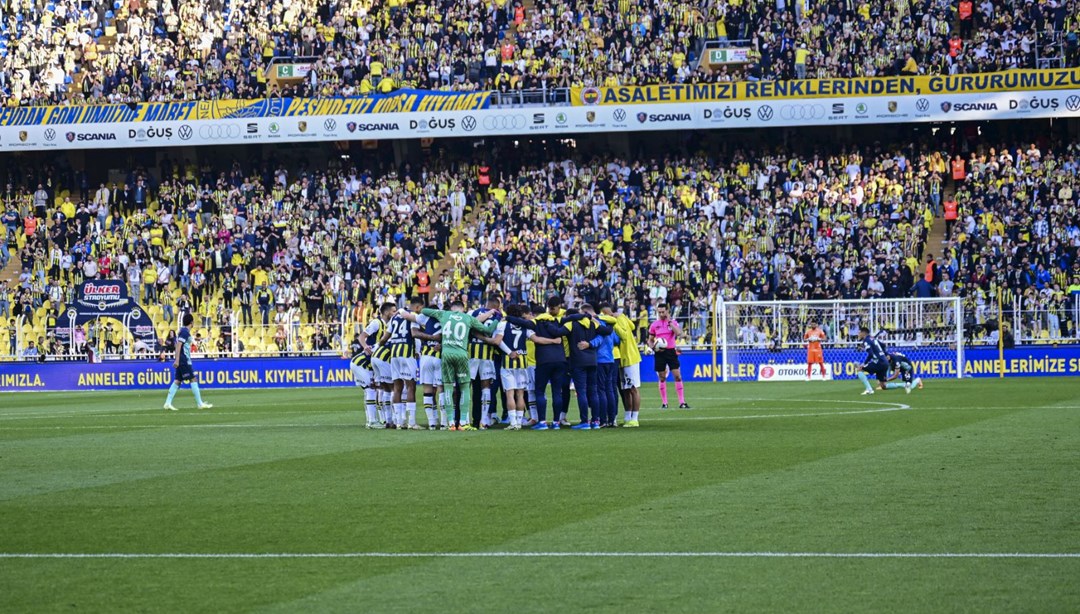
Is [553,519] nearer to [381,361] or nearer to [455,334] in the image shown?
[455,334]

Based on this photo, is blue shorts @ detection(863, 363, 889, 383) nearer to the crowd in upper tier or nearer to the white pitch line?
the crowd in upper tier

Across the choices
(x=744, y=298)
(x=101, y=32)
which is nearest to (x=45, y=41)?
(x=101, y=32)

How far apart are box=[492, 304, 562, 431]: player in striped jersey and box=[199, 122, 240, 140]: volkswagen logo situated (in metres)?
29.9

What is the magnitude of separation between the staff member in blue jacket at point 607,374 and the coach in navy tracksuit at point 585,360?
0.22 feet

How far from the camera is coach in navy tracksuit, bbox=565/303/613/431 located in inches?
803

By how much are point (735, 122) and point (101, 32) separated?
22337 mm

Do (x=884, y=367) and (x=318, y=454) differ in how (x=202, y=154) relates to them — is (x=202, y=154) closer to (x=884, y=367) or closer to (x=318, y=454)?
(x=884, y=367)

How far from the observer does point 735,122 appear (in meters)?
45.9

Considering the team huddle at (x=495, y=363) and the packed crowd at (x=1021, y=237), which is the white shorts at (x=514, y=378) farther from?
the packed crowd at (x=1021, y=237)

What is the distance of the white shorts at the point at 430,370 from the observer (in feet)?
68.1

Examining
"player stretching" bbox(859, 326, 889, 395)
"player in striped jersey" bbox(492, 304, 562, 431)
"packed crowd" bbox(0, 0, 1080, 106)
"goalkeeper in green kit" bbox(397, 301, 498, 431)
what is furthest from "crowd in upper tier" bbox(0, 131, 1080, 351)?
"goalkeeper in green kit" bbox(397, 301, 498, 431)

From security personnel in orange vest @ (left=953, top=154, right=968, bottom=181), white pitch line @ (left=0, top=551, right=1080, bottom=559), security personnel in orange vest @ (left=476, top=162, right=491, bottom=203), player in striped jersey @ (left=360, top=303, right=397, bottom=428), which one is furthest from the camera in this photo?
security personnel in orange vest @ (left=476, top=162, right=491, bottom=203)

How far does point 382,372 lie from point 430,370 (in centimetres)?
77

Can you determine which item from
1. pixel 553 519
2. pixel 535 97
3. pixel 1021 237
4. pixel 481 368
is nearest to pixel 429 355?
pixel 481 368
